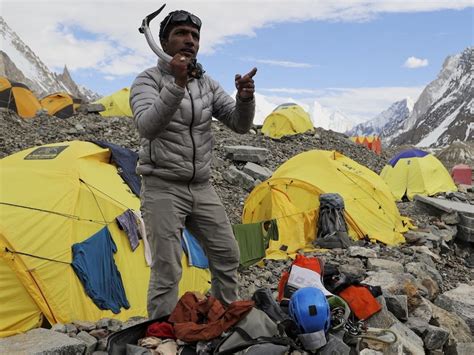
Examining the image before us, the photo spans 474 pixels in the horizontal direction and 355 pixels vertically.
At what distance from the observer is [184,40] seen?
3.81m

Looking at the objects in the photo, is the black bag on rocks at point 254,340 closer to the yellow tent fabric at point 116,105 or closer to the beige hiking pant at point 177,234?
the beige hiking pant at point 177,234

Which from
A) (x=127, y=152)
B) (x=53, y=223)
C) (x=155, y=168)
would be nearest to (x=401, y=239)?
(x=127, y=152)

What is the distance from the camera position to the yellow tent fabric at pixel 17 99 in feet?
70.8

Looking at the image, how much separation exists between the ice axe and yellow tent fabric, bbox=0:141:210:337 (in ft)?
10.4

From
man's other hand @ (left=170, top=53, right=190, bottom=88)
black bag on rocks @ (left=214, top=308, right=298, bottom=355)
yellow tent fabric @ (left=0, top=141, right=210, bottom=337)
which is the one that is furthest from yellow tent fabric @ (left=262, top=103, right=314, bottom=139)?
man's other hand @ (left=170, top=53, right=190, bottom=88)

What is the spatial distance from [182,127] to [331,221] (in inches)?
252

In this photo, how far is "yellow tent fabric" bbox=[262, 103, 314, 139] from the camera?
920 inches

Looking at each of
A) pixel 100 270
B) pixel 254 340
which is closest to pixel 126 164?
pixel 100 270

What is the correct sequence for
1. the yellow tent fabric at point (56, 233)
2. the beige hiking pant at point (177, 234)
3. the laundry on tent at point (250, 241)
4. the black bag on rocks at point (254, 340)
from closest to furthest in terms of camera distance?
1. the black bag on rocks at point (254, 340)
2. the beige hiking pant at point (177, 234)
3. the yellow tent fabric at point (56, 233)
4. the laundry on tent at point (250, 241)

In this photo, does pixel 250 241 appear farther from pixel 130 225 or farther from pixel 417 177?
pixel 417 177

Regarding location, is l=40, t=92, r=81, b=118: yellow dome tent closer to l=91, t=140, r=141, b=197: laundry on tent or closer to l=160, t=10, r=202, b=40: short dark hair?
l=91, t=140, r=141, b=197: laundry on tent

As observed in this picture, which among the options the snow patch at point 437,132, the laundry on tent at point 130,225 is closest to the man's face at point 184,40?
the laundry on tent at point 130,225

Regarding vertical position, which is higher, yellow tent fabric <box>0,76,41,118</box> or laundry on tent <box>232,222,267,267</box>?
yellow tent fabric <box>0,76,41,118</box>

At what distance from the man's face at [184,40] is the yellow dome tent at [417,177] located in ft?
45.5
